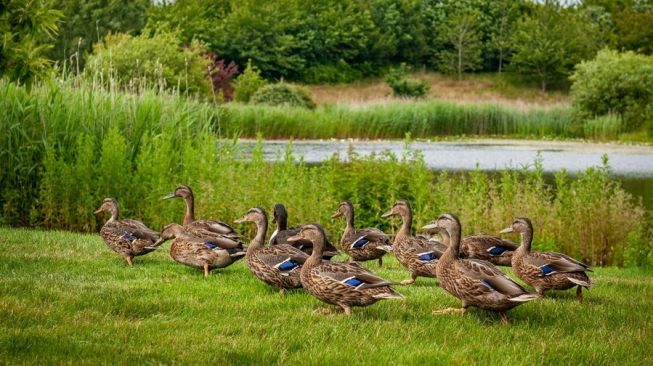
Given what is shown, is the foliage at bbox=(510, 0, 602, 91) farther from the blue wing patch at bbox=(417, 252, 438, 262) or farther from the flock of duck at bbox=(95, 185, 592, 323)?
the blue wing patch at bbox=(417, 252, 438, 262)

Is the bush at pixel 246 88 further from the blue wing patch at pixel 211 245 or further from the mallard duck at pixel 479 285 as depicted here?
the mallard duck at pixel 479 285

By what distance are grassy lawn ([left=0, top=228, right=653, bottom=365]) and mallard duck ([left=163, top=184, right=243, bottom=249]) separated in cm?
41

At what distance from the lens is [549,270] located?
976cm

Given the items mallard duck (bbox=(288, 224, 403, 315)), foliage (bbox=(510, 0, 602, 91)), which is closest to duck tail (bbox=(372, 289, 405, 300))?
mallard duck (bbox=(288, 224, 403, 315))

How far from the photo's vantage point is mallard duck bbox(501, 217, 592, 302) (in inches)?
378

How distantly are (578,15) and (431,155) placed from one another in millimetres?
53495

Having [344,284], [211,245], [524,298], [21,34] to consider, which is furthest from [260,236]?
[21,34]

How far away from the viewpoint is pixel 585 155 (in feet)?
113

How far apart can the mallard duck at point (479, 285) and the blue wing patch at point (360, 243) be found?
257cm

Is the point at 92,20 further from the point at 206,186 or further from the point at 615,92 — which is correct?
the point at 206,186

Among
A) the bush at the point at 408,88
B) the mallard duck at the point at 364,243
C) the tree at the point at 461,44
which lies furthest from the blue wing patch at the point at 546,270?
the tree at the point at 461,44

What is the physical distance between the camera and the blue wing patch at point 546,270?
9.75 metres

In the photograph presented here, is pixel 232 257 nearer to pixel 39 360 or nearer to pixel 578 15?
pixel 39 360

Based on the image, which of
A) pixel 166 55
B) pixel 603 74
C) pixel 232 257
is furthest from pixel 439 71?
pixel 232 257
